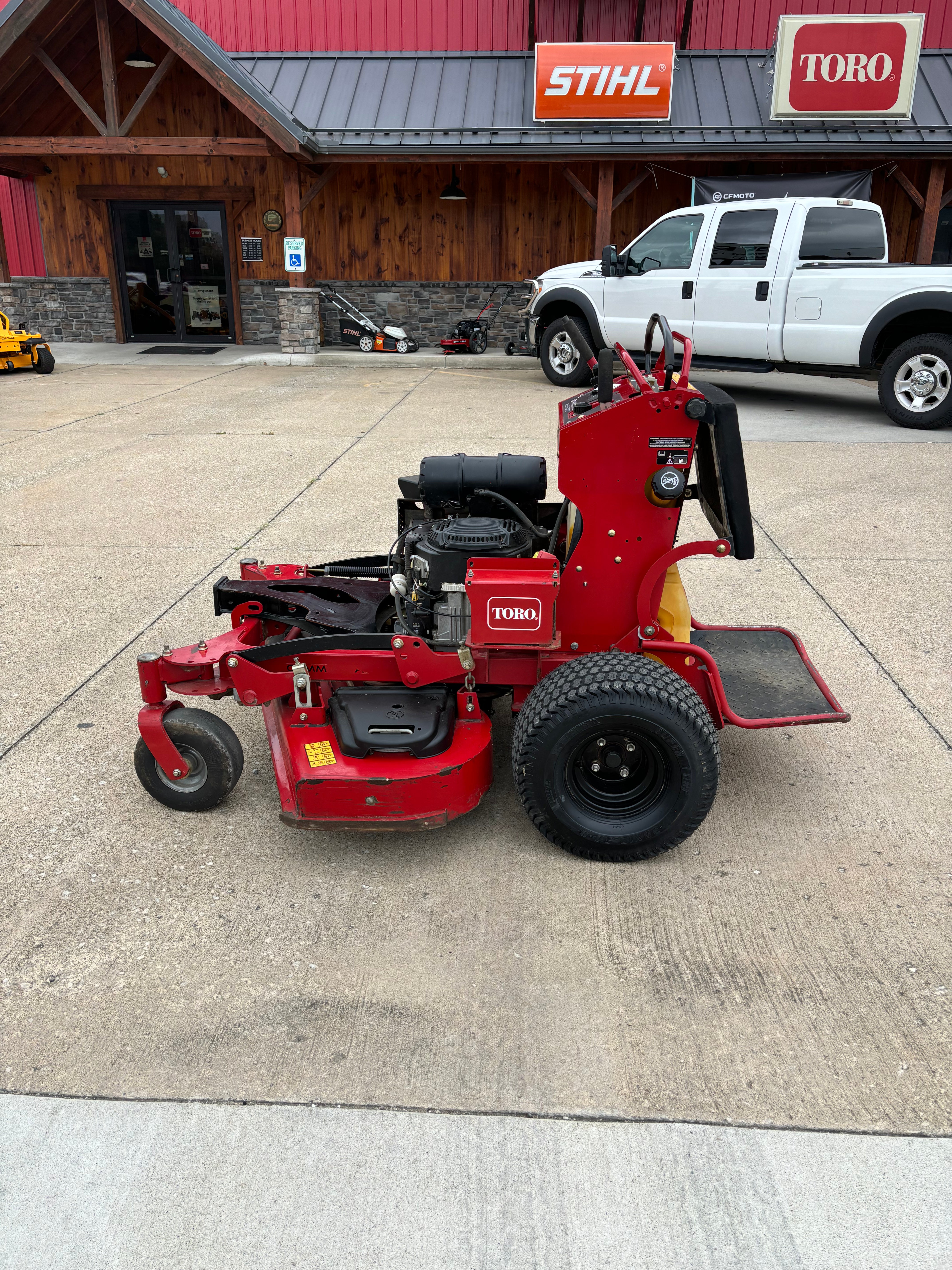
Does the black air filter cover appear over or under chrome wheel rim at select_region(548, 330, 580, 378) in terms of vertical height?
over

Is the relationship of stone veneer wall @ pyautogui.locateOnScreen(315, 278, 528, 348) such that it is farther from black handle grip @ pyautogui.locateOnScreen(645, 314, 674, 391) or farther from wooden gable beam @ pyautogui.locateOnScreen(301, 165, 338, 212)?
black handle grip @ pyautogui.locateOnScreen(645, 314, 674, 391)

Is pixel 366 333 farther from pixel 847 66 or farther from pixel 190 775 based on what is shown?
pixel 190 775

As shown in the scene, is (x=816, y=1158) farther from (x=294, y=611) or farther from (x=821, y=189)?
(x=821, y=189)

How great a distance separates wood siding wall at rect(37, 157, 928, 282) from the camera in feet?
56.0

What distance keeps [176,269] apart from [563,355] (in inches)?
345

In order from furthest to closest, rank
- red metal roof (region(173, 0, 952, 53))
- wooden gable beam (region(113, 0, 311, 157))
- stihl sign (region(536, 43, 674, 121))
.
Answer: red metal roof (region(173, 0, 952, 53)) < stihl sign (region(536, 43, 674, 121)) < wooden gable beam (region(113, 0, 311, 157))

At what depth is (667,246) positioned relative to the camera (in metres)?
11.4

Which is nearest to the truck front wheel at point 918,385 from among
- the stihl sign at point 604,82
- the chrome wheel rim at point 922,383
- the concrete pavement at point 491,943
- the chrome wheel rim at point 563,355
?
the chrome wheel rim at point 922,383

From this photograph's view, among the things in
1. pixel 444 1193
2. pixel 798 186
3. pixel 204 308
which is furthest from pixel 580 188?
pixel 444 1193

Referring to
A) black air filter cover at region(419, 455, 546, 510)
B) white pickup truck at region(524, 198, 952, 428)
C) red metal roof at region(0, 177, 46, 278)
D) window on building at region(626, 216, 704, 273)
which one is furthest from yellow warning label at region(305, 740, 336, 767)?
red metal roof at region(0, 177, 46, 278)

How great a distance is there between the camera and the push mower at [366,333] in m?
16.8

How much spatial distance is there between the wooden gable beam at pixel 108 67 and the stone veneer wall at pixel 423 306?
399cm

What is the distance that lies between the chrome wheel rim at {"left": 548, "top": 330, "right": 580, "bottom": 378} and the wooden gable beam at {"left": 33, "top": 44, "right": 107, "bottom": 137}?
7.77 metres

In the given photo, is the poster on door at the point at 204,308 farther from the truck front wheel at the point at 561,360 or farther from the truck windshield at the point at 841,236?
the truck windshield at the point at 841,236
